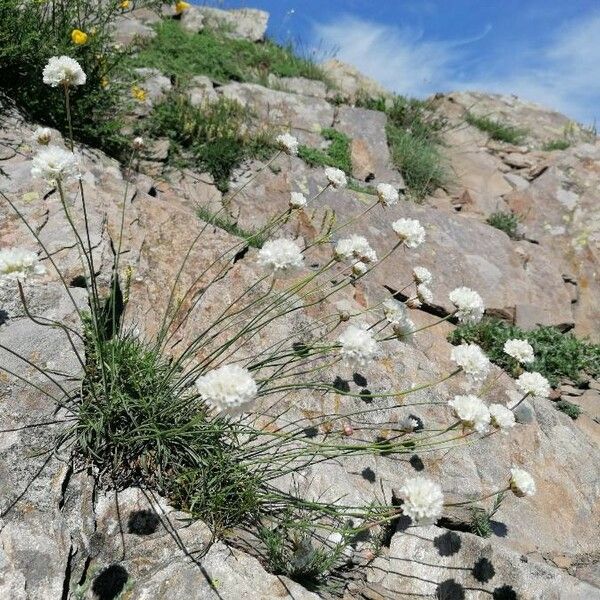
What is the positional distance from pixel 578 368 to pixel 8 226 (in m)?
5.80

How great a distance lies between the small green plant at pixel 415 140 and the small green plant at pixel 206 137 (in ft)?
7.82

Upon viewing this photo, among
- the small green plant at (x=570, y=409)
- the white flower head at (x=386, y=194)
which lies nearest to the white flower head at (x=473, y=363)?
the white flower head at (x=386, y=194)

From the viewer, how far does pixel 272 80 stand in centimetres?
980

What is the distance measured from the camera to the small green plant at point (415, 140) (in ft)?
28.7

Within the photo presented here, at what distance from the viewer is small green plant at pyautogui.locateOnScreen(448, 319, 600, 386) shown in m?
6.06

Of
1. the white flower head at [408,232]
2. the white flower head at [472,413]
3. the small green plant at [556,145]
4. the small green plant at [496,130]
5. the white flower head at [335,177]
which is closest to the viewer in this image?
the white flower head at [472,413]

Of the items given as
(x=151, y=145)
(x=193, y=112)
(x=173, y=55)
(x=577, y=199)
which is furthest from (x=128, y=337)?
(x=577, y=199)

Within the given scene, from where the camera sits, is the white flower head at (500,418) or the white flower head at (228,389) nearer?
the white flower head at (228,389)

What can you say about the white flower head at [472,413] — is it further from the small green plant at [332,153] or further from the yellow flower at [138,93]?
the yellow flower at [138,93]

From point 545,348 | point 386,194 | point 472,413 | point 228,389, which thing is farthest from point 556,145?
point 228,389

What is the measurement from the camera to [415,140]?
30.7 feet

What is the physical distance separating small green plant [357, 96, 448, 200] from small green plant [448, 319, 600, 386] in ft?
9.92

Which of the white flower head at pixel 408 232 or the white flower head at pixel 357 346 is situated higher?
the white flower head at pixel 408 232

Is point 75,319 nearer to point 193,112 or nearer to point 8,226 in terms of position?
point 8,226
